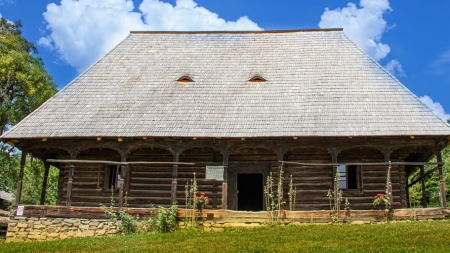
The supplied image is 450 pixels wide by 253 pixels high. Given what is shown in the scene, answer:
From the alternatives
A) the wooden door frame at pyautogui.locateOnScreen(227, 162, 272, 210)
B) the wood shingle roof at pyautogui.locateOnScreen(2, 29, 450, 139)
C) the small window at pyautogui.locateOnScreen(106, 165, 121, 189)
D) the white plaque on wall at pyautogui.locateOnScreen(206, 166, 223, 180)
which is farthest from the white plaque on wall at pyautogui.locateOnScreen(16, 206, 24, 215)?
the wooden door frame at pyautogui.locateOnScreen(227, 162, 272, 210)

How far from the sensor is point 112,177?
60.6 ft

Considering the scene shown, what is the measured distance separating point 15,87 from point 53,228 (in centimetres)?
1356

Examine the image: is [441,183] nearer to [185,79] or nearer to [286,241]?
[286,241]

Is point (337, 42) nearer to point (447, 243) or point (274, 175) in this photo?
point (274, 175)

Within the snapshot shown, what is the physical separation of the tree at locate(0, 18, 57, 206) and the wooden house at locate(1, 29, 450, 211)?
22.7 ft

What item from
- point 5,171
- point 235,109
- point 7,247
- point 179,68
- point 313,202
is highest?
point 179,68

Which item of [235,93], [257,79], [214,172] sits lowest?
[214,172]

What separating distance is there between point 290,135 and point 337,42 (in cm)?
745

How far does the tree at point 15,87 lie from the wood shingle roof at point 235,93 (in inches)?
260

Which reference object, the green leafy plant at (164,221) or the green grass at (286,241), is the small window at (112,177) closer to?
the green leafy plant at (164,221)

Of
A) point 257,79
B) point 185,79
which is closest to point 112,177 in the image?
point 185,79

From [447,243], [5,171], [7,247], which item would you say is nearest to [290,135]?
[447,243]

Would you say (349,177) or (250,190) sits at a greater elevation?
(349,177)

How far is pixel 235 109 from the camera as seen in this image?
57.4 feet
